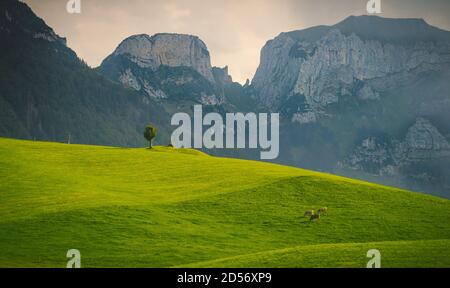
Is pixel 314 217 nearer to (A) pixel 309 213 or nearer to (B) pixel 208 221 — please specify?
(A) pixel 309 213

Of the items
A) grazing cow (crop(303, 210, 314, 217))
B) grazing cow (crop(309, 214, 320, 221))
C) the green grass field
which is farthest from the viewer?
grazing cow (crop(303, 210, 314, 217))

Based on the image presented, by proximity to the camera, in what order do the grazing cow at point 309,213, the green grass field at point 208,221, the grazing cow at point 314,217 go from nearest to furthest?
the green grass field at point 208,221
the grazing cow at point 314,217
the grazing cow at point 309,213

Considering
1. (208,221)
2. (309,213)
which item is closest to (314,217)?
(309,213)

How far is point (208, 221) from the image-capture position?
192ft

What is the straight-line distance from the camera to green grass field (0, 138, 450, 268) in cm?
4200

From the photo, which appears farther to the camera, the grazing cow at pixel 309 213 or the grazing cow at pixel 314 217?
the grazing cow at pixel 309 213

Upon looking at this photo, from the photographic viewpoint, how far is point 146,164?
101 m

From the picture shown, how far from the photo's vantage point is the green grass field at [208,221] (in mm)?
42000

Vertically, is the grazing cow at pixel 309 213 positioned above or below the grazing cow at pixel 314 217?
above

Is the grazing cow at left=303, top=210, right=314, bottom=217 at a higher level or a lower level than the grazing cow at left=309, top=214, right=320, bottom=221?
higher
